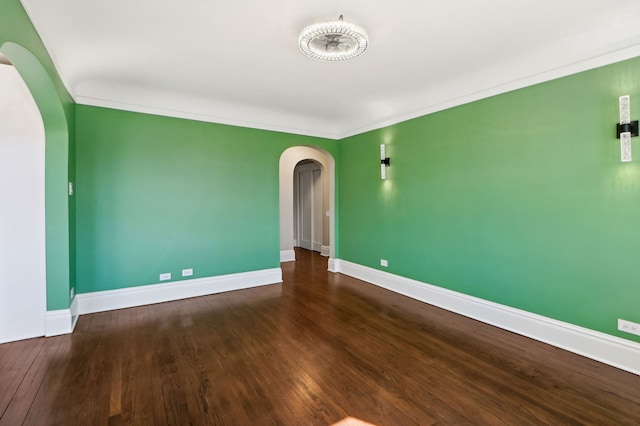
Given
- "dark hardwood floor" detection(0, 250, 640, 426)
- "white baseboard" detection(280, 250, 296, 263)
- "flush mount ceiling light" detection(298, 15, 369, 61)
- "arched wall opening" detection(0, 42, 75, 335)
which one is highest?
"flush mount ceiling light" detection(298, 15, 369, 61)

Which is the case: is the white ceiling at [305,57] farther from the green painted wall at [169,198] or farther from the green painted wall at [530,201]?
the green painted wall at [169,198]

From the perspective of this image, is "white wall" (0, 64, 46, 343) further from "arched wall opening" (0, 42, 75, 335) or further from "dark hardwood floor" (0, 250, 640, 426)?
"dark hardwood floor" (0, 250, 640, 426)

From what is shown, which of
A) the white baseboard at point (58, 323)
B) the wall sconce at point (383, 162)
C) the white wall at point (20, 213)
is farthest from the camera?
the wall sconce at point (383, 162)

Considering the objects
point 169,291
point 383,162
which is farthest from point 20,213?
point 383,162

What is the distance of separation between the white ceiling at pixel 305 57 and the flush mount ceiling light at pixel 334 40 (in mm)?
124

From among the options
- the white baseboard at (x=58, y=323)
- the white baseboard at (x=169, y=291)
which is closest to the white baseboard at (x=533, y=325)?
the white baseboard at (x=169, y=291)

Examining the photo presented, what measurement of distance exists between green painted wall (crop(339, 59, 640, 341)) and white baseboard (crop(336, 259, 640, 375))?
9 centimetres

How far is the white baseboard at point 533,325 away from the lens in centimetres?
246

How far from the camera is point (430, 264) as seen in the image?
13.3ft

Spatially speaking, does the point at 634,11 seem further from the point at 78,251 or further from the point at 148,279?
the point at 78,251

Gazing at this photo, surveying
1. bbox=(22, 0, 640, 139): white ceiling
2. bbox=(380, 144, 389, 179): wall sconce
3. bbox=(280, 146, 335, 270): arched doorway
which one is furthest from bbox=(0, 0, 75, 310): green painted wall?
bbox=(280, 146, 335, 270): arched doorway

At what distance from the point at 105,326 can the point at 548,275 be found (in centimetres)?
469

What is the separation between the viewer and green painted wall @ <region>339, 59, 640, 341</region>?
251 centimetres

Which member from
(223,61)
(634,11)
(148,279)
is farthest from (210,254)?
(634,11)
